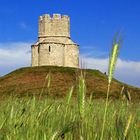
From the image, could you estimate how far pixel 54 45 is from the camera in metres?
90.0

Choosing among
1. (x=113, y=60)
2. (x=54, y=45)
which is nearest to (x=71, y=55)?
(x=54, y=45)

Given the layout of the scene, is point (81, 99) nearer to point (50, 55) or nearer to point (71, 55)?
point (50, 55)

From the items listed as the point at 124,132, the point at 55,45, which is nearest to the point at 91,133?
the point at 124,132

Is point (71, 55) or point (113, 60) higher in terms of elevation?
point (71, 55)

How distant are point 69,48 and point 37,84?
2919cm

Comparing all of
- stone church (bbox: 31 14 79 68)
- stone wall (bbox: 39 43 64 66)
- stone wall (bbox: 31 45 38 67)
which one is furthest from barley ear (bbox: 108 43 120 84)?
stone wall (bbox: 31 45 38 67)

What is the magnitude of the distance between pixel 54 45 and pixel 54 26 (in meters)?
5.01

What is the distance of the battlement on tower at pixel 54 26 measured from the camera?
92438mm

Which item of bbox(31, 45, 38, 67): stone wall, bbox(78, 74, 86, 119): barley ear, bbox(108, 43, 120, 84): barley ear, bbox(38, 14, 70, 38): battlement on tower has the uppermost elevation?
bbox(38, 14, 70, 38): battlement on tower

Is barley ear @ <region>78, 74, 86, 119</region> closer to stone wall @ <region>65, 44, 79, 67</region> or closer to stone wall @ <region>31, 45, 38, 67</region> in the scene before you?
stone wall @ <region>31, 45, 38, 67</region>

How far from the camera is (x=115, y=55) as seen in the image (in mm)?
3543

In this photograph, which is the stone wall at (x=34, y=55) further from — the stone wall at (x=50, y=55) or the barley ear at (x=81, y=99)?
the barley ear at (x=81, y=99)

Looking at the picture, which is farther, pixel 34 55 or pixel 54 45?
pixel 34 55

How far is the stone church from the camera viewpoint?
88688 millimetres
